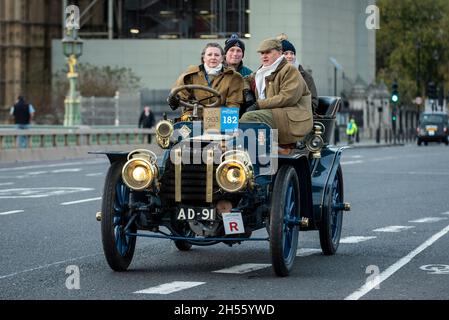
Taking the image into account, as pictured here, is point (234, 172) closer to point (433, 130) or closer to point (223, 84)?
point (223, 84)

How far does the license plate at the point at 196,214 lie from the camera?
1102 centimetres

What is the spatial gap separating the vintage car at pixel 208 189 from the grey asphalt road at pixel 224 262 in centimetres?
32

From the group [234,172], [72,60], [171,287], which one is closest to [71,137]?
[72,60]

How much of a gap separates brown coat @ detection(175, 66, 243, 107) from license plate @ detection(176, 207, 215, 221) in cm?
129

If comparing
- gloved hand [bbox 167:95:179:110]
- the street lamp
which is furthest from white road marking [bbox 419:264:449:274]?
the street lamp

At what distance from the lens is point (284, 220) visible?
1103 centimetres

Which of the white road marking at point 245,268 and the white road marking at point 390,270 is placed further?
the white road marking at point 245,268

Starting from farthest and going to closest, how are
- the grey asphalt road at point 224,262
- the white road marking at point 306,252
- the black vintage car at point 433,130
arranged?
the black vintage car at point 433,130
the white road marking at point 306,252
the grey asphalt road at point 224,262

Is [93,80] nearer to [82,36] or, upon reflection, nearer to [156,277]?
[82,36]

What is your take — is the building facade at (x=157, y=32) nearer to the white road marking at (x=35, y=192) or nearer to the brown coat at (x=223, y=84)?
the white road marking at (x=35, y=192)

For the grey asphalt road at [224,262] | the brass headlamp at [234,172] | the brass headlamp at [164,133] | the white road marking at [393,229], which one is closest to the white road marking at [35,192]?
the grey asphalt road at [224,262]

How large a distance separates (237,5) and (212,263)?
75.4m

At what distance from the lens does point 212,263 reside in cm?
1230
